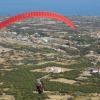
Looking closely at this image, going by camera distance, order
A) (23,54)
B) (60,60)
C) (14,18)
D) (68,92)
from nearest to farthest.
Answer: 1. (14,18)
2. (68,92)
3. (60,60)
4. (23,54)

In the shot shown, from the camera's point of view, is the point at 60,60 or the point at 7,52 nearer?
the point at 60,60

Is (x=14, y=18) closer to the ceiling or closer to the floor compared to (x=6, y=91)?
closer to the ceiling

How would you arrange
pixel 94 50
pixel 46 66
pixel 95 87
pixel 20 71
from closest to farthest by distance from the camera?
pixel 95 87
pixel 20 71
pixel 46 66
pixel 94 50

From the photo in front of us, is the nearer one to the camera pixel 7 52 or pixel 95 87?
pixel 95 87

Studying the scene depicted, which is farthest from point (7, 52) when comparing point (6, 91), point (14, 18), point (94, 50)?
point (14, 18)

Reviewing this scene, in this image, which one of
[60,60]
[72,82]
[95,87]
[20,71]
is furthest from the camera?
[60,60]

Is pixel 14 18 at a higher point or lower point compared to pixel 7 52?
higher

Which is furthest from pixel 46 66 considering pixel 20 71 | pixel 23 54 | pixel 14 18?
pixel 14 18

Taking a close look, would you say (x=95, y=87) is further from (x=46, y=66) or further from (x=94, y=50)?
(x=94, y=50)

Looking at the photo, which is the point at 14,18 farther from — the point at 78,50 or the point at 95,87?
the point at 78,50
